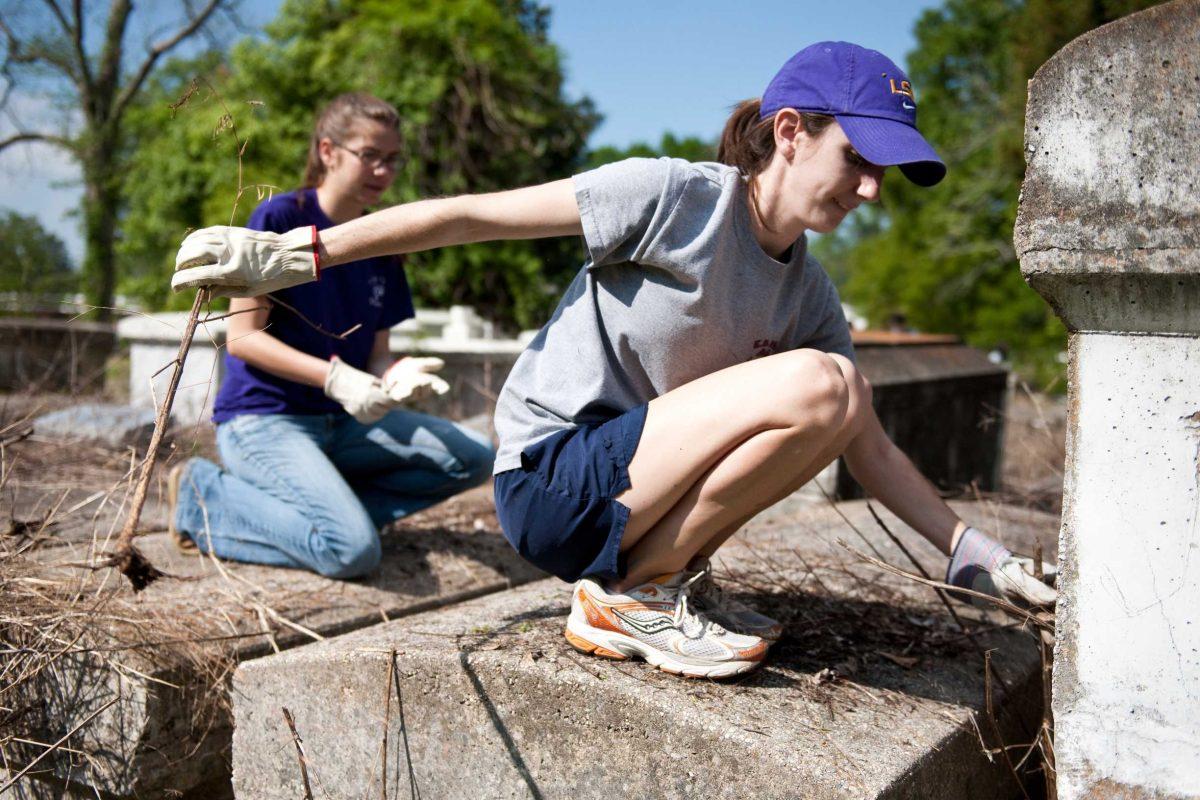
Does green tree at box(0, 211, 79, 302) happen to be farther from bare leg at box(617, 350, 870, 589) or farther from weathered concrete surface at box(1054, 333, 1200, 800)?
weathered concrete surface at box(1054, 333, 1200, 800)

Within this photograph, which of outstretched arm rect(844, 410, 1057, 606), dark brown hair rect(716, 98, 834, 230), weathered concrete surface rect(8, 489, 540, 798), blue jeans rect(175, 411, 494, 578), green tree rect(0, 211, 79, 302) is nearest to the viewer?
dark brown hair rect(716, 98, 834, 230)

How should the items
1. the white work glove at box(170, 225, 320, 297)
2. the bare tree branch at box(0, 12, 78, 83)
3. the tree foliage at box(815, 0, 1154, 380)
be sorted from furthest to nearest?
the tree foliage at box(815, 0, 1154, 380)
the bare tree branch at box(0, 12, 78, 83)
the white work glove at box(170, 225, 320, 297)

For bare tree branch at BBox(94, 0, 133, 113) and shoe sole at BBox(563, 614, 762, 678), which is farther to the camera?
bare tree branch at BBox(94, 0, 133, 113)

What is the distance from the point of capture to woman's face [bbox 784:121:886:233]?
1.89m

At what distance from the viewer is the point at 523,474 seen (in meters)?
2.02

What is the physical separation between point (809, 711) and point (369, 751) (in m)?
0.90

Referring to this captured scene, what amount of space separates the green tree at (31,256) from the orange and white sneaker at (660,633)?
5517mm

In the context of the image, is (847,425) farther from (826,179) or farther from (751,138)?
(751,138)

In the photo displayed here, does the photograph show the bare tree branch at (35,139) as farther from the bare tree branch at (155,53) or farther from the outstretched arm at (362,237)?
the outstretched arm at (362,237)

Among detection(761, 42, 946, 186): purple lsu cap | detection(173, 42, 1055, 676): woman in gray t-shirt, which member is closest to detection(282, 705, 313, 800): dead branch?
detection(173, 42, 1055, 676): woman in gray t-shirt

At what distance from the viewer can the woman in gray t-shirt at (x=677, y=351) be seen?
1.85m

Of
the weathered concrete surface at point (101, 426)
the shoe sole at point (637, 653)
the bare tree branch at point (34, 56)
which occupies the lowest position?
the shoe sole at point (637, 653)

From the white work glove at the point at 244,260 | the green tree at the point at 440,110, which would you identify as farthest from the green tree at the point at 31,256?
the white work glove at the point at 244,260

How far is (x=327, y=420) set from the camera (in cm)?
306
